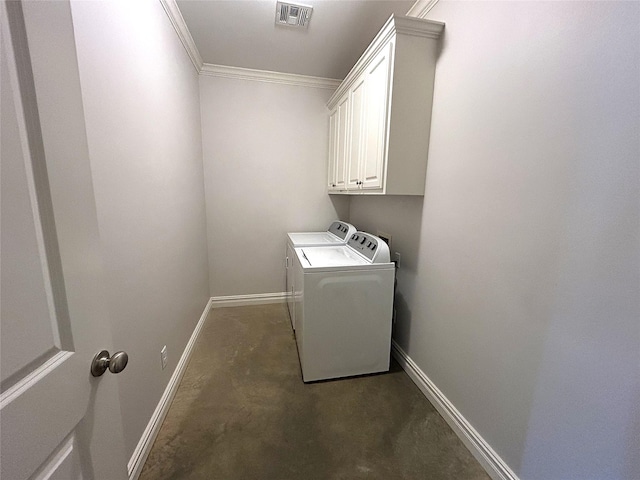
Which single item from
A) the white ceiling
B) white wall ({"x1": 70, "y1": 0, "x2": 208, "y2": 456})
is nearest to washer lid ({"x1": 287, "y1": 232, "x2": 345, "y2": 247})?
white wall ({"x1": 70, "y1": 0, "x2": 208, "y2": 456})

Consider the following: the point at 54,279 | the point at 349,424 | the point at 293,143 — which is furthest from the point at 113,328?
the point at 293,143

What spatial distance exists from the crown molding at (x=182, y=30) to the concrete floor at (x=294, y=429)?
243cm

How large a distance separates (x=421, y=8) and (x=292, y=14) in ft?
2.81

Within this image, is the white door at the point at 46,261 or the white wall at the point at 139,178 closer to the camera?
the white door at the point at 46,261

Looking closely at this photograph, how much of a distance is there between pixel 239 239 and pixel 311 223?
33.1 inches

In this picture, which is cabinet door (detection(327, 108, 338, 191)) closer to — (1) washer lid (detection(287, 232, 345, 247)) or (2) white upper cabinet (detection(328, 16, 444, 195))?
(1) washer lid (detection(287, 232, 345, 247))

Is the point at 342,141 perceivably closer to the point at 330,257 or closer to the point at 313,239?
the point at 313,239

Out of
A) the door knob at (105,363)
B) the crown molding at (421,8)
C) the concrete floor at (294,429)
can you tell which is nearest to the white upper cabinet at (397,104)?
the crown molding at (421,8)

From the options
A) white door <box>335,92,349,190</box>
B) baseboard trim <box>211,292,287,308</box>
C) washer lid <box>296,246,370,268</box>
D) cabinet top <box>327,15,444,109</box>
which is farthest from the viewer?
baseboard trim <box>211,292,287,308</box>

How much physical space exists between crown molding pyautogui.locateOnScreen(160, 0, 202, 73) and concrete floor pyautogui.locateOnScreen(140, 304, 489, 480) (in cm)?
243

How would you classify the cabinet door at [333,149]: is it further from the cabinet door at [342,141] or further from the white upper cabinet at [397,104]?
the white upper cabinet at [397,104]

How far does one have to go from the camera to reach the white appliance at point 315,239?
2.44 m

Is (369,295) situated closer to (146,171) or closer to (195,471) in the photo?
(195,471)

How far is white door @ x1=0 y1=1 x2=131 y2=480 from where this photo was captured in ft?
1.32
